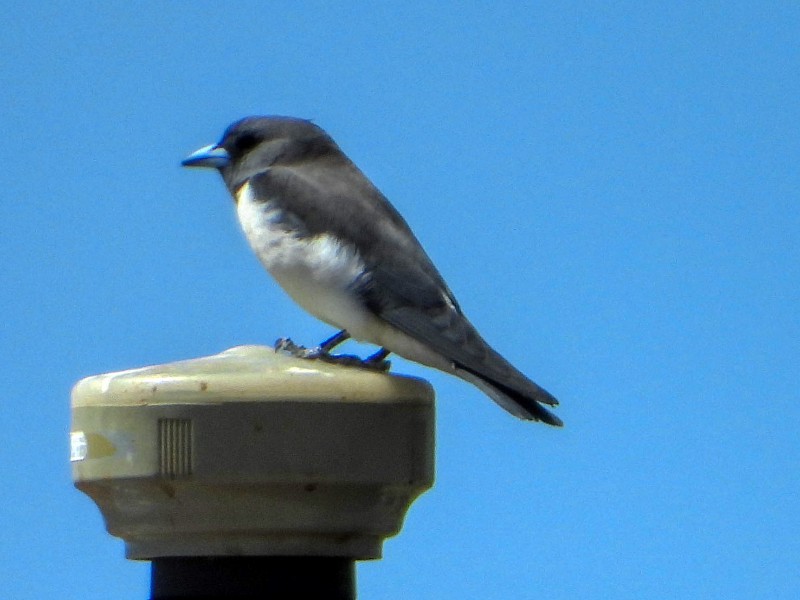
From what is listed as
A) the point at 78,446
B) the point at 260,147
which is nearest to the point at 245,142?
the point at 260,147

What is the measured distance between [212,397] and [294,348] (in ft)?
3.97

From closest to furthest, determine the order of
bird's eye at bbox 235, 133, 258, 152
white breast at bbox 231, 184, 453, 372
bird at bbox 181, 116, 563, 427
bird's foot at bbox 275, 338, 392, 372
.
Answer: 1. bird's foot at bbox 275, 338, 392, 372
2. bird at bbox 181, 116, 563, 427
3. white breast at bbox 231, 184, 453, 372
4. bird's eye at bbox 235, 133, 258, 152

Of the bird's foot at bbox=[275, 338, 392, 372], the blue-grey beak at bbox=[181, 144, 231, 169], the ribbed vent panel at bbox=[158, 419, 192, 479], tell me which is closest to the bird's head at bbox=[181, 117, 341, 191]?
the blue-grey beak at bbox=[181, 144, 231, 169]

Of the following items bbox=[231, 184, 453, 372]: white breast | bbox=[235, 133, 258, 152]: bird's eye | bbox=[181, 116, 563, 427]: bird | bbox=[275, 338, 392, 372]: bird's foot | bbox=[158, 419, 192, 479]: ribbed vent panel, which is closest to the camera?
bbox=[158, 419, 192, 479]: ribbed vent panel

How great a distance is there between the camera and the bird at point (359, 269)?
4.67 m

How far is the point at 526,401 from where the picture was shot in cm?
424

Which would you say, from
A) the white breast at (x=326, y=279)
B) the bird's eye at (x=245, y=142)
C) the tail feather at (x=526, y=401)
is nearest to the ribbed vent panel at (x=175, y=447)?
the tail feather at (x=526, y=401)

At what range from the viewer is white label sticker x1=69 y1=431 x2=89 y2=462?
290 centimetres

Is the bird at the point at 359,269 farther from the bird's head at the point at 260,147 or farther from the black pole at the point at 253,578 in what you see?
the black pole at the point at 253,578

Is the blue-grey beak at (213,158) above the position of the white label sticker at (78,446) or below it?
above

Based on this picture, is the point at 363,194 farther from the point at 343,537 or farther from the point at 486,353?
the point at 343,537

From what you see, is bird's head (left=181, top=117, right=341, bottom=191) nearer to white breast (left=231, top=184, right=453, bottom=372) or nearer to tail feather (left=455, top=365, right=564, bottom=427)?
white breast (left=231, top=184, right=453, bottom=372)

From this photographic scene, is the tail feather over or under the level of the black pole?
over

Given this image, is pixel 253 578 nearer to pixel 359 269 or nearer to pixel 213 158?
pixel 359 269
